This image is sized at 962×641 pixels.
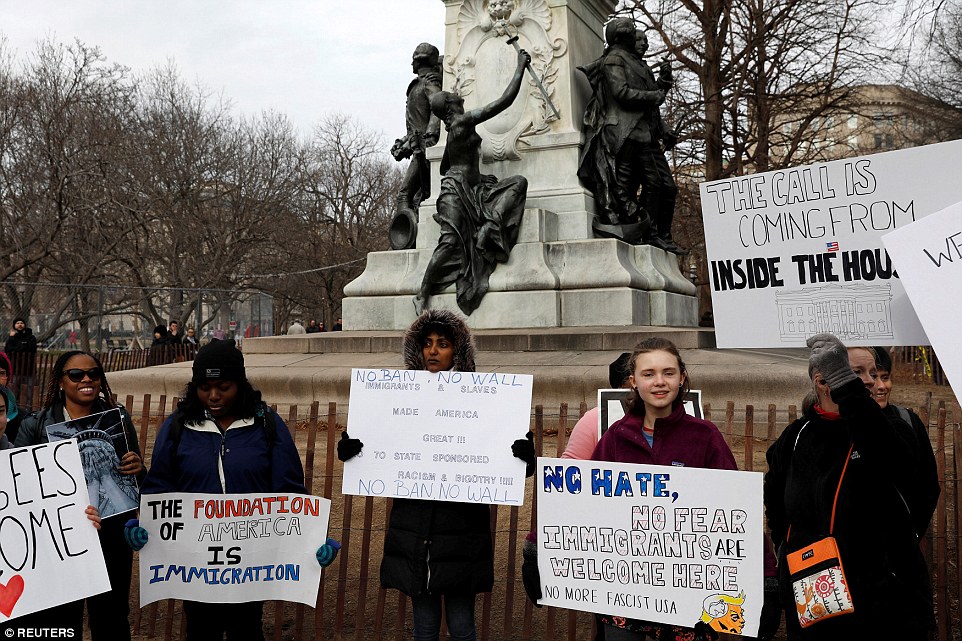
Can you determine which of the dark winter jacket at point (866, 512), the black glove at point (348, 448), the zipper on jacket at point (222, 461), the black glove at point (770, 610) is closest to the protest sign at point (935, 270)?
the dark winter jacket at point (866, 512)

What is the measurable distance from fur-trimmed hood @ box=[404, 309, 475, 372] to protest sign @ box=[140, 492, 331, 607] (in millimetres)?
717

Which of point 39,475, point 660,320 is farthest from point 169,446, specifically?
point 660,320

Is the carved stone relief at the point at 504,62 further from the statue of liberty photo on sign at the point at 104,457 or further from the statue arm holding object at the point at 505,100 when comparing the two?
the statue of liberty photo on sign at the point at 104,457

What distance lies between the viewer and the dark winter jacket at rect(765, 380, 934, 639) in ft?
9.63

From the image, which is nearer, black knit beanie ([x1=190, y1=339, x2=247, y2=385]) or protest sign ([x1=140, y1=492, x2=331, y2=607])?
black knit beanie ([x1=190, y1=339, x2=247, y2=385])

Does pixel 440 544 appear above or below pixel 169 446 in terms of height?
below

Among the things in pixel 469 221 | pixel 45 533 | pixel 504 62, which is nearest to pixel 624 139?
pixel 504 62

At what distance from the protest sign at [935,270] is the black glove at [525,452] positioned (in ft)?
4.99

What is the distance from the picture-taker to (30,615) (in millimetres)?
3668

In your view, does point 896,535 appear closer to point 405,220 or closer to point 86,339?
point 405,220

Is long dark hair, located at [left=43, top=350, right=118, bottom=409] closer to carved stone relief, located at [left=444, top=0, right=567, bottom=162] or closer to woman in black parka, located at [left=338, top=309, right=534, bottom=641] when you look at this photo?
woman in black parka, located at [left=338, top=309, right=534, bottom=641]

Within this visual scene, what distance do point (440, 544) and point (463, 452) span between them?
39cm

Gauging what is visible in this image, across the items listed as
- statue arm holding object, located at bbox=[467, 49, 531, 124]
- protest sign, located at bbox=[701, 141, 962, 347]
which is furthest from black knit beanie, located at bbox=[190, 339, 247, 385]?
statue arm holding object, located at bbox=[467, 49, 531, 124]

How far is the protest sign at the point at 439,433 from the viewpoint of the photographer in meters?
3.81
